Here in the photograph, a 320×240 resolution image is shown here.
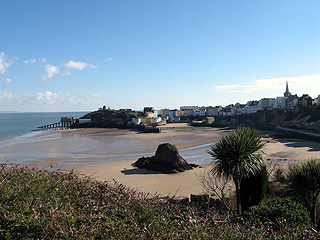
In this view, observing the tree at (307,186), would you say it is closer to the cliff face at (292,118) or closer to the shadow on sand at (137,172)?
the shadow on sand at (137,172)

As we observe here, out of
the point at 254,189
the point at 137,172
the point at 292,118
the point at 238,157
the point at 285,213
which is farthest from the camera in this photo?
the point at 292,118

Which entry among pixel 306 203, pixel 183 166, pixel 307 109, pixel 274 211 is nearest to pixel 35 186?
pixel 274 211

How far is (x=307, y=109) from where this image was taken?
219ft

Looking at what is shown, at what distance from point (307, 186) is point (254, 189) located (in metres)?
2.21

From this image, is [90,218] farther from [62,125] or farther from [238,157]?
[62,125]

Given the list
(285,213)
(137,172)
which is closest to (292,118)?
(137,172)

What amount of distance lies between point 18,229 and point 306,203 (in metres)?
Result: 10.1

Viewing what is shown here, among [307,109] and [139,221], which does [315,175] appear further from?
[307,109]

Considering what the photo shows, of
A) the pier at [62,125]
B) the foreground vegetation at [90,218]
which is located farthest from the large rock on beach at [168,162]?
the pier at [62,125]

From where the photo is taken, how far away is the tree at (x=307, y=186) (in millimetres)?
9773

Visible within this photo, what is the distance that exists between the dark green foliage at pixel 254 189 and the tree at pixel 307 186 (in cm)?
120

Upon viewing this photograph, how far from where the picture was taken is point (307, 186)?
390 inches

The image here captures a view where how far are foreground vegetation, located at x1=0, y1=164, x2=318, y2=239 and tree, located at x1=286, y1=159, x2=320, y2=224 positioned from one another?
187 inches

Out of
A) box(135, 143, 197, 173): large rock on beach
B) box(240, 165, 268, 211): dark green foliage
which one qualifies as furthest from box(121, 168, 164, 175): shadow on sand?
box(240, 165, 268, 211): dark green foliage
